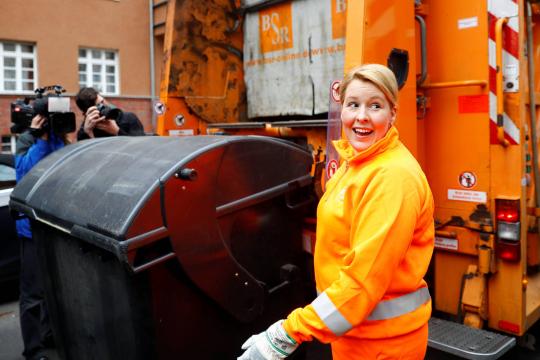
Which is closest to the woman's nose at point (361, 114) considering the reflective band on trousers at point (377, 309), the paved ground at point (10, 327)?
the reflective band on trousers at point (377, 309)

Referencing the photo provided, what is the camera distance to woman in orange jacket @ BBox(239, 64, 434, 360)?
1.37m

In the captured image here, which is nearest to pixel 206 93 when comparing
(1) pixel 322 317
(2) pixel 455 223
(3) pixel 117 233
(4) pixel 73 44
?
(2) pixel 455 223

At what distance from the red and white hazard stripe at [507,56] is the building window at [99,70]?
1576 cm

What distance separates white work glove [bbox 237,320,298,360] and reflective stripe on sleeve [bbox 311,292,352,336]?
0.38 feet

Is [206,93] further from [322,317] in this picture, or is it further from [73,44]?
[73,44]

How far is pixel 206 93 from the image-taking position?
13.2ft

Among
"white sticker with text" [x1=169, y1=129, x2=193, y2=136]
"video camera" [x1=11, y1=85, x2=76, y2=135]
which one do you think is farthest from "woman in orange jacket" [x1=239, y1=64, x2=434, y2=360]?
"white sticker with text" [x1=169, y1=129, x2=193, y2=136]

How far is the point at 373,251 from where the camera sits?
1356mm

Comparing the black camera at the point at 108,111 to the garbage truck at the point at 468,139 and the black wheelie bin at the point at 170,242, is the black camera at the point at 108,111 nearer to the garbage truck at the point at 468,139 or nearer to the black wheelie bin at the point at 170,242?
the black wheelie bin at the point at 170,242

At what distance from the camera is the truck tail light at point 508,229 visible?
8.45ft

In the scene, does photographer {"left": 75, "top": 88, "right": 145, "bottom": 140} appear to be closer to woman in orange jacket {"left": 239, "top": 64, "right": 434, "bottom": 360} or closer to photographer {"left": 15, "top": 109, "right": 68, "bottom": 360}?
photographer {"left": 15, "top": 109, "right": 68, "bottom": 360}

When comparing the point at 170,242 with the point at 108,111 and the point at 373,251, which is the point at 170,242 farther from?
the point at 108,111

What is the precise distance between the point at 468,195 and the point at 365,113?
150 centimetres

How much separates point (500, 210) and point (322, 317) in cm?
163
